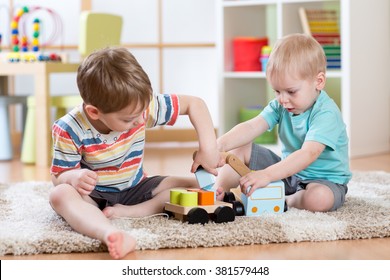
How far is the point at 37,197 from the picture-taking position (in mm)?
1778

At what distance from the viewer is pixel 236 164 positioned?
5.00 ft

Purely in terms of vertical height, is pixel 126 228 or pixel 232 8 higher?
pixel 232 8

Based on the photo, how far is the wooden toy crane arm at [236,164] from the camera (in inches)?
59.8

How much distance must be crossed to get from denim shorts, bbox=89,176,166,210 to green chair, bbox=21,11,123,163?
131 centimetres

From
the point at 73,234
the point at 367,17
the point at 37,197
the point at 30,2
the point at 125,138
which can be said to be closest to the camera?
the point at 73,234

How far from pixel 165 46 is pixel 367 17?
1.08 m

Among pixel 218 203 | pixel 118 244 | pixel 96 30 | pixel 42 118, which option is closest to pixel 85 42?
pixel 96 30

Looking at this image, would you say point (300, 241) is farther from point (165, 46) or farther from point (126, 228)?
point (165, 46)

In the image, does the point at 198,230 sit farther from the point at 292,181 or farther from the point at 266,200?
the point at 292,181

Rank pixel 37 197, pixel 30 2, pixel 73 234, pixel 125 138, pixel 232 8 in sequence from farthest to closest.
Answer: pixel 30 2 < pixel 232 8 < pixel 37 197 < pixel 125 138 < pixel 73 234

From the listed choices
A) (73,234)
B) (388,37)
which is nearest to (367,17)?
(388,37)

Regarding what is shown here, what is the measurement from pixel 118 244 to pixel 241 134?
56 centimetres

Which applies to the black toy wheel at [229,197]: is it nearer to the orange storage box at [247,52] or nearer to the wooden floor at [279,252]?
the wooden floor at [279,252]

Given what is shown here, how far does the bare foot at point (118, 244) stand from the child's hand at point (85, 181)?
0.17m
